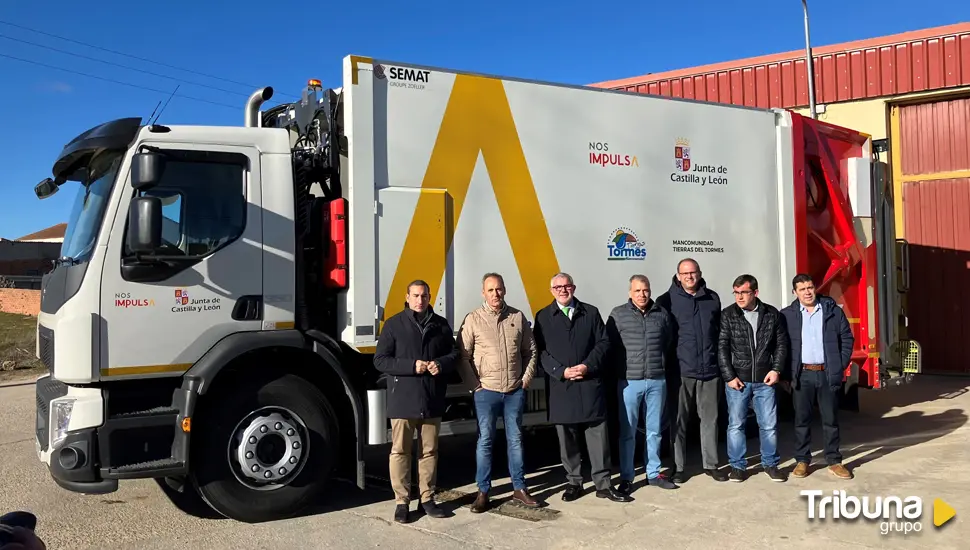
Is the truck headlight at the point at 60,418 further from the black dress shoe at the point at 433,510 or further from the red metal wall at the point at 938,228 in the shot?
the red metal wall at the point at 938,228

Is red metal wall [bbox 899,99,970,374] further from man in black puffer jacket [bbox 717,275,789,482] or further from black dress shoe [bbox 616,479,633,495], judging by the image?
black dress shoe [bbox 616,479,633,495]

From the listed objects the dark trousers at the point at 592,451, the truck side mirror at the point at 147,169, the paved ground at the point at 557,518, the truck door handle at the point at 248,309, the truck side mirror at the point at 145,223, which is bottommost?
the paved ground at the point at 557,518

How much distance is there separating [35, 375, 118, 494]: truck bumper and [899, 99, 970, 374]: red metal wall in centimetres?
1270

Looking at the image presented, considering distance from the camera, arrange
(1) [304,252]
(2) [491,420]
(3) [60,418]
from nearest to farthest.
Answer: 1. (3) [60,418]
2. (2) [491,420]
3. (1) [304,252]

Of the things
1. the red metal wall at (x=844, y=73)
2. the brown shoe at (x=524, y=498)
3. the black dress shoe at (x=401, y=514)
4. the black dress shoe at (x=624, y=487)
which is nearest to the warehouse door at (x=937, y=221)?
the red metal wall at (x=844, y=73)

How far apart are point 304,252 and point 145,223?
49.6 inches

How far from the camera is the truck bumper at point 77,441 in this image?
16.5 feet

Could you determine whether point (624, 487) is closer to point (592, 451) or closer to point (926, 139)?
point (592, 451)

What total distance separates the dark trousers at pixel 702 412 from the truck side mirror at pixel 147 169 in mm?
4199

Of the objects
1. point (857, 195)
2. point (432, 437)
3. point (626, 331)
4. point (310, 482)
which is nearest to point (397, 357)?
Result: point (432, 437)

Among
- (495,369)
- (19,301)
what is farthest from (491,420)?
(19,301)

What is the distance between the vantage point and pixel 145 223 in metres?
4.94

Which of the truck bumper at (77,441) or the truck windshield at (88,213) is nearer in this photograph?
the truck bumper at (77,441)

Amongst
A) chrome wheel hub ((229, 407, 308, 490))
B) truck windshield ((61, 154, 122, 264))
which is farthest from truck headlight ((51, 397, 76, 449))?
chrome wheel hub ((229, 407, 308, 490))
